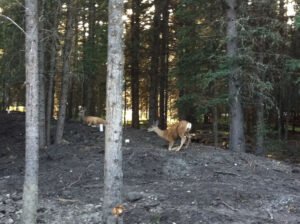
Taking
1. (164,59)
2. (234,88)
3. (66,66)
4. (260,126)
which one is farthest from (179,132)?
(164,59)

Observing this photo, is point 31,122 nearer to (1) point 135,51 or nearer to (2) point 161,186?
(2) point 161,186

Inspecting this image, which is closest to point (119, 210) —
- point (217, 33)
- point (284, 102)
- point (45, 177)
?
point (45, 177)

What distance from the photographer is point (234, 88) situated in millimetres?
15281

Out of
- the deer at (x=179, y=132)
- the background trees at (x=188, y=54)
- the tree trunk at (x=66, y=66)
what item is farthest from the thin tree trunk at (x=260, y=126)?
the tree trunk at (x=66, y=66)

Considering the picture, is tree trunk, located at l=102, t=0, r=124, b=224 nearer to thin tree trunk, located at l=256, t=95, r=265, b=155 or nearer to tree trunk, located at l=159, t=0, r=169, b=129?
thin tree trunk, located at l=256, t=95, r=265, b=155

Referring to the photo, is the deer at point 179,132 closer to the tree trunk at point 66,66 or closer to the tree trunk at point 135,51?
the tree trunk at point 66,66

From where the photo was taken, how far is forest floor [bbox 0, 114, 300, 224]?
8844 mm

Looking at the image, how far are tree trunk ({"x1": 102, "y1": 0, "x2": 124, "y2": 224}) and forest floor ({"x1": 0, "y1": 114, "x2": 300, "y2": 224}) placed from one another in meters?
0.73

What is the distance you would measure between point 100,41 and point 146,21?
11.5ft

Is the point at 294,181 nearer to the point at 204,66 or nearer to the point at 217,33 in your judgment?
the point at 217,33

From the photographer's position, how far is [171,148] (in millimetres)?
14312

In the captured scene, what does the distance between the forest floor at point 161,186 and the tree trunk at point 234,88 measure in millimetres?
1635

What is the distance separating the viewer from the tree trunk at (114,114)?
315 inches

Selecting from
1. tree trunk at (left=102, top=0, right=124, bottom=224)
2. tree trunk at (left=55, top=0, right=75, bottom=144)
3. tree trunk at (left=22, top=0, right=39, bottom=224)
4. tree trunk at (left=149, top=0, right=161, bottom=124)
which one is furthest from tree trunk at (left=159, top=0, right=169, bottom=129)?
tree trunk at (left=102, top=0, right=124, bottom=224)
